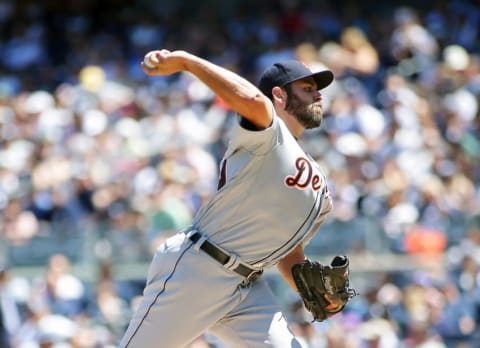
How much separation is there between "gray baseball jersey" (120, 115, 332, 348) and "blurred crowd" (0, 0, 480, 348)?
3.52 metres

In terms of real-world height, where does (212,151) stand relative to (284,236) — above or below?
below

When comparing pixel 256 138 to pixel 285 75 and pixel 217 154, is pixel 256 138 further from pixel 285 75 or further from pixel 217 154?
pixel 217 154

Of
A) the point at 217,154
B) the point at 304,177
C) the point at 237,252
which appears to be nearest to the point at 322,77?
the point at 304,177

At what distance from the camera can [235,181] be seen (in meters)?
4.88

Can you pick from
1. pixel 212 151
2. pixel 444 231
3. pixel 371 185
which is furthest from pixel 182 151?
pixel 444 231

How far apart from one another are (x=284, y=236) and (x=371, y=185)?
583 centimetres

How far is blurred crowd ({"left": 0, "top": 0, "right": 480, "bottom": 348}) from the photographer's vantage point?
370 inches

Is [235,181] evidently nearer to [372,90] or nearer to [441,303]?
[441,303]

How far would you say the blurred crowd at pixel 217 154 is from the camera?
30.8 ft

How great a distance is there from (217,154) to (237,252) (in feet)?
22.2

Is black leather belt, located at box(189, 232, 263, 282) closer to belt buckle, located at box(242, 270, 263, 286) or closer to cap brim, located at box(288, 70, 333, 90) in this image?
belt buckle, located at box(242, 270, 263, 286)

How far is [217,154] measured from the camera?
1165 cm

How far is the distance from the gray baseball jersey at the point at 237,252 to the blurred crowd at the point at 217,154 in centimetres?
352

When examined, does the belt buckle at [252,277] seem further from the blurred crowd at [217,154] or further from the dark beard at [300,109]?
the blurred crowd at [217,154]
